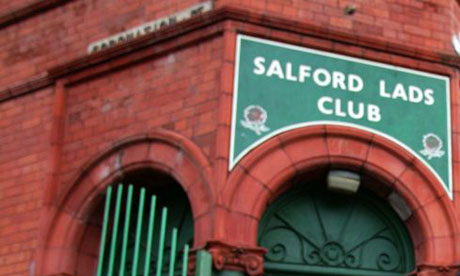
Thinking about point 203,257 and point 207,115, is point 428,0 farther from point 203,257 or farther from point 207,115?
point 203,257

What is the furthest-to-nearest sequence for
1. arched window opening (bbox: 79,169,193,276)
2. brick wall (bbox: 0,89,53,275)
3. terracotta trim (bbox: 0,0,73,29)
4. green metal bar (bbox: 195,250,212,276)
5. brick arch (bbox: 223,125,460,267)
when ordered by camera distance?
terracotta trim (bbox: 0,0,73,29) → brick wall (bbox: 0,89,53,275) → arched window opening (bbox: 79,169,193,276) → brick arch (bbox: 223,125,460,267) → green metal bar (bbox: 195,250,212,276)

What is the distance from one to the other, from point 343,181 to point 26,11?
20.7ft

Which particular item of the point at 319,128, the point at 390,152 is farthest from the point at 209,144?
the point at 390,152

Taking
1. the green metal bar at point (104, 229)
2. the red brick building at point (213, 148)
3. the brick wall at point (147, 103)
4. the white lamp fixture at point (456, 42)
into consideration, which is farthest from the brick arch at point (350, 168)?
the white lamp fixture at point (456, 42)

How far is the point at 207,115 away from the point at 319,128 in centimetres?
156

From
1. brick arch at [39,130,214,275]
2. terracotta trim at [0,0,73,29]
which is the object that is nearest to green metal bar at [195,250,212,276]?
brick arch at [39,130,214,275]

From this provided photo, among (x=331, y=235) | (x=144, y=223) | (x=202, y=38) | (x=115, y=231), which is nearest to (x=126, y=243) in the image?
(x=115, y=231)

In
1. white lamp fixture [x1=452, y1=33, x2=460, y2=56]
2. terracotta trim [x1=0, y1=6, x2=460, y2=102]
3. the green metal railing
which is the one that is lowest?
the green metal railing

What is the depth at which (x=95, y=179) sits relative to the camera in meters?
13.1

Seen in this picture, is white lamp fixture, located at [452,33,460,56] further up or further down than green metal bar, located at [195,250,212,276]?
further up

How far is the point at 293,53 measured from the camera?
42.3 feet

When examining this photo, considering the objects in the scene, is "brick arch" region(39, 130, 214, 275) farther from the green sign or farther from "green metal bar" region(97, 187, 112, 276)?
the green sign

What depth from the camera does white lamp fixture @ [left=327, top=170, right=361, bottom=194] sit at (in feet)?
41.4

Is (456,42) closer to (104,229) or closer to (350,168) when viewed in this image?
(350,168)
